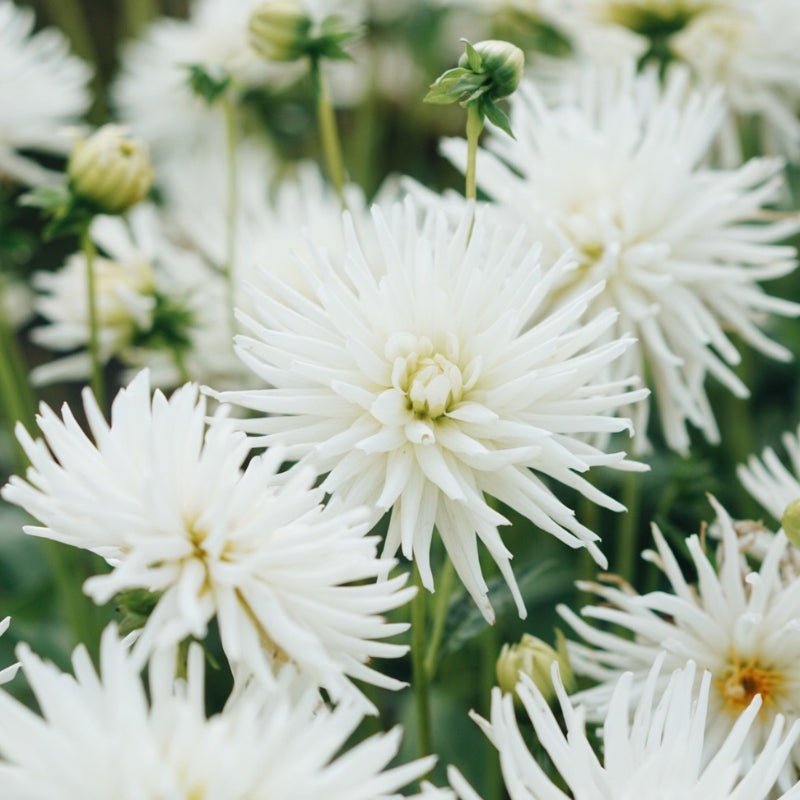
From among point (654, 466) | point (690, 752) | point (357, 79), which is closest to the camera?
point (690, 752)

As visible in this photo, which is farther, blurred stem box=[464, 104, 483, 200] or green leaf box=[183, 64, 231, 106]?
green leaf box=[183, 64, 231, 106]

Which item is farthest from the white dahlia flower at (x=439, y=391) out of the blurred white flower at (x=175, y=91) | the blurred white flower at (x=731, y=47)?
the blurred white flower at (x=175, y=91)

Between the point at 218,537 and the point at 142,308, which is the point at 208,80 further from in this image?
the point at 218,537

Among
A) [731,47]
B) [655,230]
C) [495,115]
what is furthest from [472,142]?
[731,47]

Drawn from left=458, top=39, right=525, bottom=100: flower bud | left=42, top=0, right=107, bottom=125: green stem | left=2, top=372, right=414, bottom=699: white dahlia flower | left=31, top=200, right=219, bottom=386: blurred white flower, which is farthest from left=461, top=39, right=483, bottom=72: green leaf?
left=42, top=0, right=107, bottom=125: green stem

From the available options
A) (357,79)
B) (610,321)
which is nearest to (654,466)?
(610,321)

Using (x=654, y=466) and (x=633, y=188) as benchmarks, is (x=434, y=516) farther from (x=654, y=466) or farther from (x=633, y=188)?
(x=654, y=466)

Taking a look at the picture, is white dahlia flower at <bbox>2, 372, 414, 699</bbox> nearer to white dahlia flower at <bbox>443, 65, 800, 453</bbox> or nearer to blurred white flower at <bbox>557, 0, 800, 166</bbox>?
white dahlia flower at <bbox>443, 65, 800, 453</bbox>

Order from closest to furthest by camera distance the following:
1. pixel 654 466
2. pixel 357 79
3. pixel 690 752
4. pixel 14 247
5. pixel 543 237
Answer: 1. pixel 690 752
2. pixel 543 237
3. pixel 14 247
4. pixel 654 466
5. pixel 357 79
